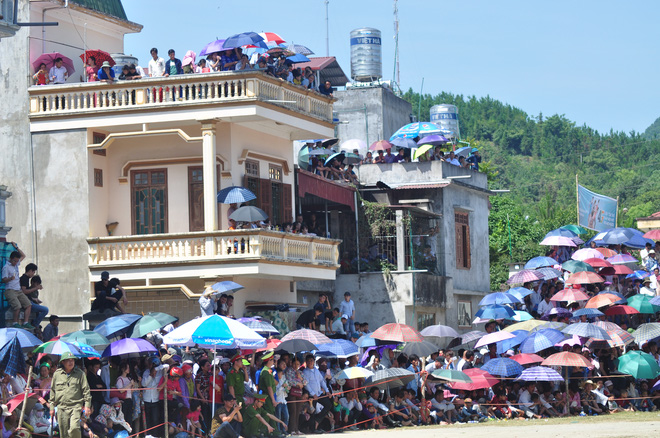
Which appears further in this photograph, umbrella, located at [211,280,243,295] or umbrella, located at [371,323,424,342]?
umbrella, located at [211,280,243,295]

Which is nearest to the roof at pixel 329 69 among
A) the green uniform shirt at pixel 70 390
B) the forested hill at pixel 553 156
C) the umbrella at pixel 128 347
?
the umbrella at pixel 128 347

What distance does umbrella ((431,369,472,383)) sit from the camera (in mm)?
23484

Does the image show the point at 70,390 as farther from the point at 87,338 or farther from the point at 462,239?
the point at 462,239

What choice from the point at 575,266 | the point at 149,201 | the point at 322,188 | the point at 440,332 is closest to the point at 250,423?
the point at 440,332

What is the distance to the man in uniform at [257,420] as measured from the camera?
65.7ft

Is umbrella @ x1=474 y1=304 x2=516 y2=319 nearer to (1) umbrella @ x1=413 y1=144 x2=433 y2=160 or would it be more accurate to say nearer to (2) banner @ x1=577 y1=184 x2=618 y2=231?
(1) umbrella @ x1=413 y1=144 x2=433 y2=160

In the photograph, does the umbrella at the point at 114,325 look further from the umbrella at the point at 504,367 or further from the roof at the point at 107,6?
the roof at the point at 107,6

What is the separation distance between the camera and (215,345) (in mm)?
19500

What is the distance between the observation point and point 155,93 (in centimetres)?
2831

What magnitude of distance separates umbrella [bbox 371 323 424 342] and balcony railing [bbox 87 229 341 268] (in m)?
4.33

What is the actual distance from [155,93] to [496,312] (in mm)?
9659

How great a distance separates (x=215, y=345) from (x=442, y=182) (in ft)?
56.2

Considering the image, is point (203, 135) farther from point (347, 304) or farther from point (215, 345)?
point (215, 345)

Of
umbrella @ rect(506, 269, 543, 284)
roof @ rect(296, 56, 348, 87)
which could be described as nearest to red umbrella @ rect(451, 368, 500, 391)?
umbrella @ rect(506, 269, 543, 284)
